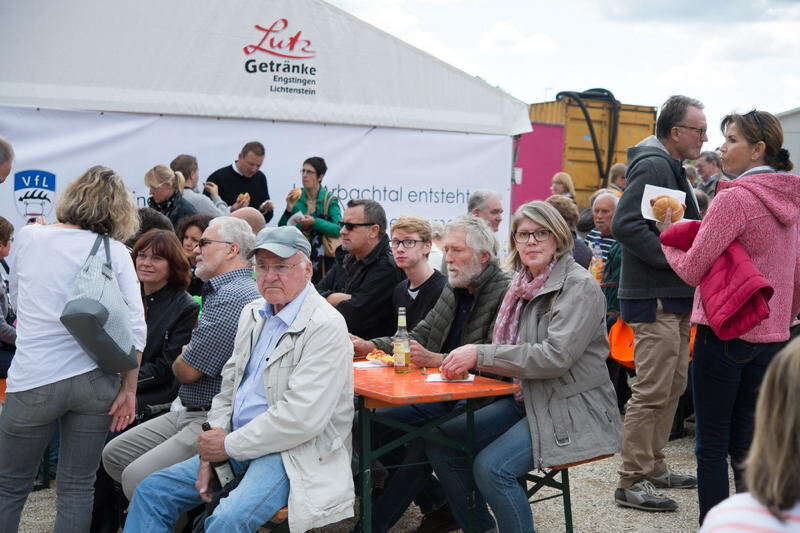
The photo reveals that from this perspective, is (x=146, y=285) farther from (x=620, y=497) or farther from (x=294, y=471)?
(x=620, y=497)

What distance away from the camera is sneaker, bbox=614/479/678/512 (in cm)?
452

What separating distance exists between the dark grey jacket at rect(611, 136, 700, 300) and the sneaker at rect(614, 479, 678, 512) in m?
1.06

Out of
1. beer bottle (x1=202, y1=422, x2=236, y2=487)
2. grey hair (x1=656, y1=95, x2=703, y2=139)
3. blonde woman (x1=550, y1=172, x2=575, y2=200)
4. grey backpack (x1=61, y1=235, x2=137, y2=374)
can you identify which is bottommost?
beer bottle (x1=202, y1=422, x2=236, y2=487)

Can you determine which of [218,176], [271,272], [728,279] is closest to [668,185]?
[728,279]

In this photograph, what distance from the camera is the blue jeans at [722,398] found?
337 centimetres

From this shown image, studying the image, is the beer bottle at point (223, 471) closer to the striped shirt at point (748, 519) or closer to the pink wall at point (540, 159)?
the striped shirt at point (748, 519)

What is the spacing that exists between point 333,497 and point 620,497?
2233 mm

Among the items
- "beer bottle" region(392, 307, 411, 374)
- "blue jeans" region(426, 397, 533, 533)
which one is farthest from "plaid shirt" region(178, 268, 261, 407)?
"blue jeans" region(426, 397, 533, 533)

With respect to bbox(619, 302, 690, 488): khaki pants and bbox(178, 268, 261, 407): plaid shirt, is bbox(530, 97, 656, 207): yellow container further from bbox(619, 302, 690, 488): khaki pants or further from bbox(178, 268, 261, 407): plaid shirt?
bbox(178, 268, 261, 407): plaid shirt

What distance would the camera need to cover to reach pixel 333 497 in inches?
119

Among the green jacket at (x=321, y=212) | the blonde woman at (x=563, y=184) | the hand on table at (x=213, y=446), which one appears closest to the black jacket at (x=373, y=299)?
the hand on table at (x=213, y=446)

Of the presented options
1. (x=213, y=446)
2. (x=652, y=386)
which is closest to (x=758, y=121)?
(x=652, y=386)

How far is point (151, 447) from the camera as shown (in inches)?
150

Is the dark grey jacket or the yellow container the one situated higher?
the yellow container
